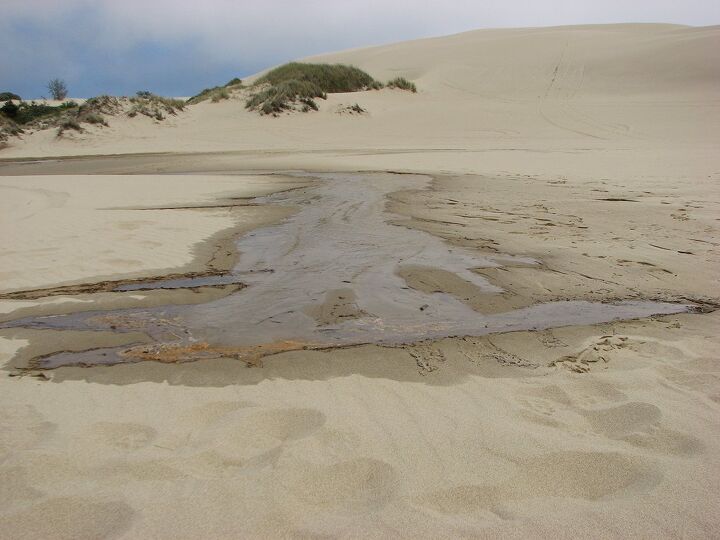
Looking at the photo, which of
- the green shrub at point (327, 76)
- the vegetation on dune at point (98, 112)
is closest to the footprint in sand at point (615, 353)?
the vegetation on dune at point (98, 112)

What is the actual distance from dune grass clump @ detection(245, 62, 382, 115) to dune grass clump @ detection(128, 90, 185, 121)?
3330 mm

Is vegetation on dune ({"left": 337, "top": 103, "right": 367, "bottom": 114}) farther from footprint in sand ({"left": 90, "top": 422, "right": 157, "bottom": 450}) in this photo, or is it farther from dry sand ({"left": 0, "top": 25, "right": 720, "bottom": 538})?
footprint in sand ({"left": 90, "top": 422, "right": 157, "bottom": 450})

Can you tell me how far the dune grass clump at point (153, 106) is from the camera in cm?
2250

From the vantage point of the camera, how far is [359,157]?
46.8 feet

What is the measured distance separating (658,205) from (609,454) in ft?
19.8

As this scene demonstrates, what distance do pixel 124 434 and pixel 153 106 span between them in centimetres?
2385

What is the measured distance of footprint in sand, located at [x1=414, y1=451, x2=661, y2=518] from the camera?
5.78ft

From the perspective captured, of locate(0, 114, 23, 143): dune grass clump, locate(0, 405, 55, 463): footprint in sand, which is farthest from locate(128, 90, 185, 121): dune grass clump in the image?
locate(0, 405, 55, 463): footprint in sand

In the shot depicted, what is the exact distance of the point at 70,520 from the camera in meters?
1.69

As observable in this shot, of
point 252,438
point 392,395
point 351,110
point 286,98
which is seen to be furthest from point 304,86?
point 252,438

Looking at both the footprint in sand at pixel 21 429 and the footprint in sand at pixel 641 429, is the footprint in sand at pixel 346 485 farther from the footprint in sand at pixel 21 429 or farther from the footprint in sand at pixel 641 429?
the footprint in sand at pixel 21 429

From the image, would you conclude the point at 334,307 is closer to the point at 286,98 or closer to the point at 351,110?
the point at 351,110

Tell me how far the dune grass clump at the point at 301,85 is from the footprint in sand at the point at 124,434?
22289mm

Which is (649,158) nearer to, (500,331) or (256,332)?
(500,331)
